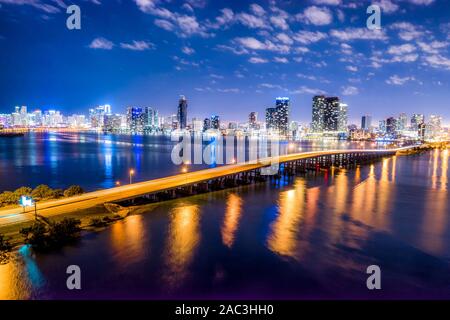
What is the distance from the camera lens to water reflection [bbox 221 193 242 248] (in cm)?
2683

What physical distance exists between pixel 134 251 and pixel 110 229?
4286 millimetres

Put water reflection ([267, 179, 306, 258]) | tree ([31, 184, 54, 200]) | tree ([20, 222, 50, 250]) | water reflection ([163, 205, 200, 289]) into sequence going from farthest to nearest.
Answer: tree ([31, 184, 54, 200]) < water reflection ([267, 179, 306, 258]) < tree ([20, 222, 50, 250]) < water reflection ([163, 205, 200, 289])

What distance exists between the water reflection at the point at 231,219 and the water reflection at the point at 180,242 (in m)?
2.44

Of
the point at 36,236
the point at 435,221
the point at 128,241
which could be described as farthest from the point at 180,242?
the point at 435,221

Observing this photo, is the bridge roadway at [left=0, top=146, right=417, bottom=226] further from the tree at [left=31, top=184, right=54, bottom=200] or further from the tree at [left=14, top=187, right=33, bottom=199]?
the tree at [left=14, top=187, right=33, bottom=199]

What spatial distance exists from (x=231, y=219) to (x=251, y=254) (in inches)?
340

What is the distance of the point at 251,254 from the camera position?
77.3ft

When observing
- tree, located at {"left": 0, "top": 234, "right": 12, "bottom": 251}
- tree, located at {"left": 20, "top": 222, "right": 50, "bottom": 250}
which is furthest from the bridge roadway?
tree, located at {"left": 20, "top": 222, "right": 50, "bottom": 250}

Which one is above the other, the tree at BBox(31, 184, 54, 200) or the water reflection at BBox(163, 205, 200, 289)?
the tree at BBox(31, 184, 54, 200)

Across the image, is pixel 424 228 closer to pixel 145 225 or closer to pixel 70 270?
pixel 145 225

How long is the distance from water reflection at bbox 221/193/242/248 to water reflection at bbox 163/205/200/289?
2.44 meters

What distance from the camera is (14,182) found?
2048 inches

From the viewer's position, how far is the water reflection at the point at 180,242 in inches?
799
